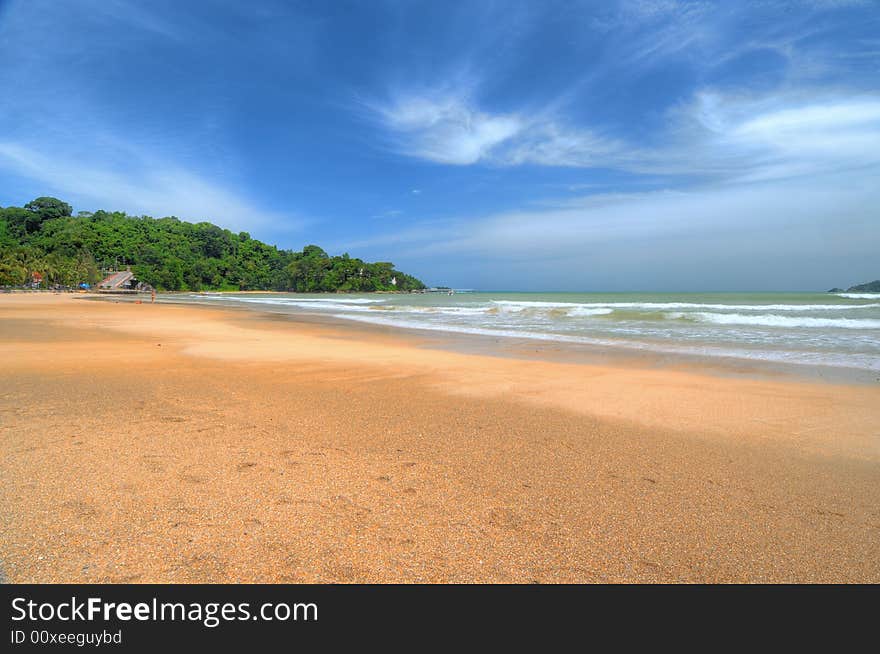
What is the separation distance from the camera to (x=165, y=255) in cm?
10250

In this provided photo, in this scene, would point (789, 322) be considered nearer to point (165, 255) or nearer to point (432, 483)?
point (432, 483)

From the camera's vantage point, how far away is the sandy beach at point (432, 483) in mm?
2057

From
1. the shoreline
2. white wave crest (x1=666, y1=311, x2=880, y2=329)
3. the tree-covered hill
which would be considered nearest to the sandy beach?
the shoreline

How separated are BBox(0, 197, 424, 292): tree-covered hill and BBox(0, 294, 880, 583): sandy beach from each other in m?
90.3

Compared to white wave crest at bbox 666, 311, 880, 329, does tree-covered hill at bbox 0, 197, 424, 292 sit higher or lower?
higher

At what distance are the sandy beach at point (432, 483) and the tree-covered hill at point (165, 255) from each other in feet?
296

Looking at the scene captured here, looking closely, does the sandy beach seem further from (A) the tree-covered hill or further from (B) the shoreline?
(A) the tree-covered hill

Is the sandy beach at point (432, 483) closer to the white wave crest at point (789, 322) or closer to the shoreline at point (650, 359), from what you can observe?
the shoreline at point (650, 359)

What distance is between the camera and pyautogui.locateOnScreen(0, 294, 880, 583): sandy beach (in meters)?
2.06

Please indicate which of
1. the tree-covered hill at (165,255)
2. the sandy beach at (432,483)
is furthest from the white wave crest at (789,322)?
the tree-covered hill at (165,255)

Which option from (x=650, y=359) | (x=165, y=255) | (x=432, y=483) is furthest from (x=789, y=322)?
(x=165, y=255)

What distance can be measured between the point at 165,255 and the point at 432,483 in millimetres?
121449
